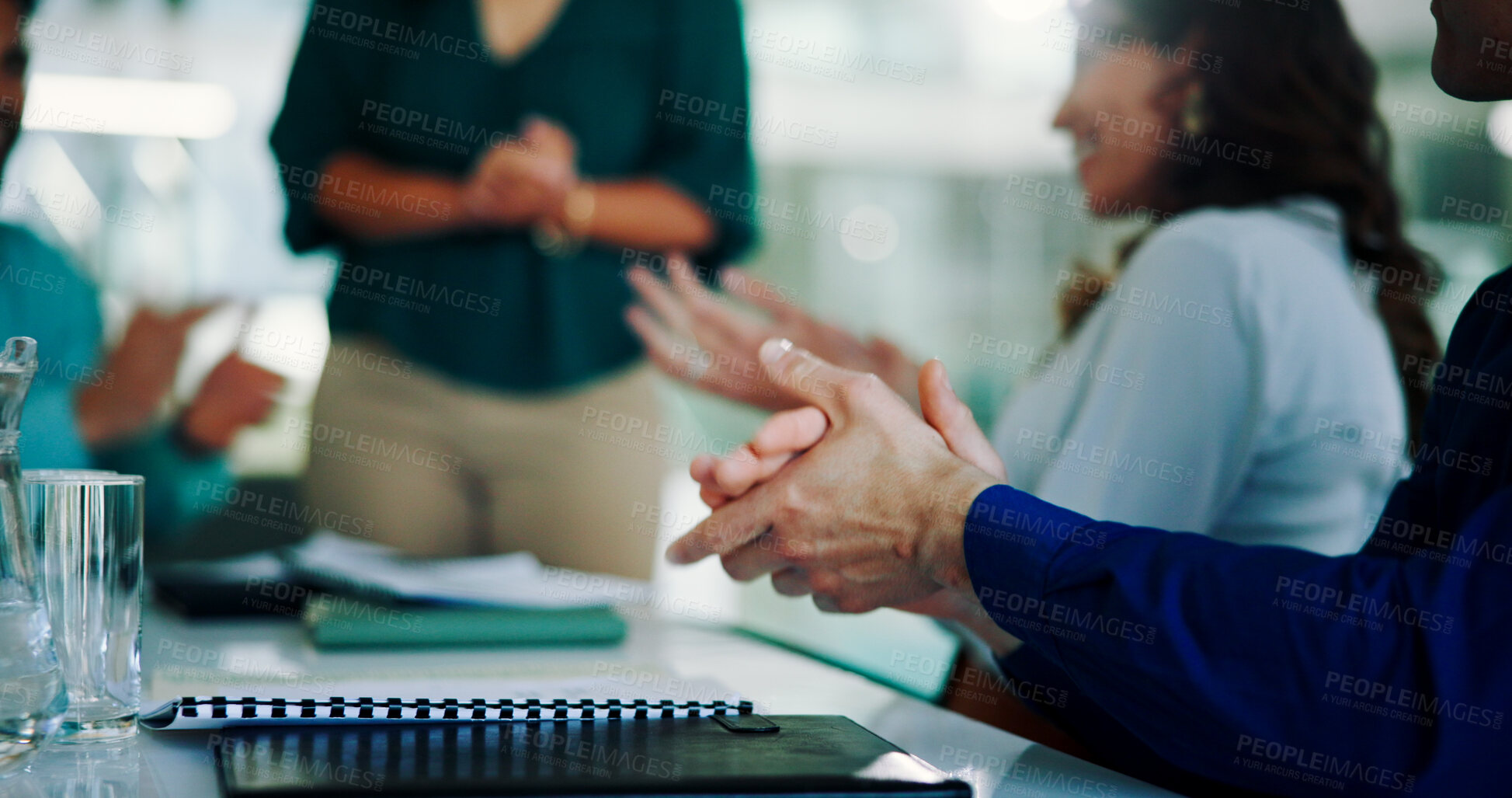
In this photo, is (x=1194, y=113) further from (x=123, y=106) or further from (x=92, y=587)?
(x=123, y=106)

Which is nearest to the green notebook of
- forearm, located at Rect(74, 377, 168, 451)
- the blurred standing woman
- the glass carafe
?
the glass carafe

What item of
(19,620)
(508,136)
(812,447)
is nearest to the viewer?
(19,620)

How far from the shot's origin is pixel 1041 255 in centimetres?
285

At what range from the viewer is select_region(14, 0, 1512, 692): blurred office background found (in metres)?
2.04

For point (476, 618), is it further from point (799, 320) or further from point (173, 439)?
point (173, 439)

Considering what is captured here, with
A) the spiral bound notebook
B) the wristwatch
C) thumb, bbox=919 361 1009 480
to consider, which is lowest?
the spiral bound notebook

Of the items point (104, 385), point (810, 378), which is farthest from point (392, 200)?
point (810, 378)

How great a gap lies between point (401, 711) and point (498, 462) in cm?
158

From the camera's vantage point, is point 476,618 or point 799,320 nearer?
point 476,618

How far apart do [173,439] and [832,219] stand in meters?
1.60

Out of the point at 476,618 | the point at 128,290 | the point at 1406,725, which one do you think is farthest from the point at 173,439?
the point at 1406,725

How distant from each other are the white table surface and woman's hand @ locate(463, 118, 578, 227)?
102cm

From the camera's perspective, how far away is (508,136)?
2.20m

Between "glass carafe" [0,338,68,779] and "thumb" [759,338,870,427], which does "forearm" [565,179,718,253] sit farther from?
"glass carafe" [0,338,68,779]
